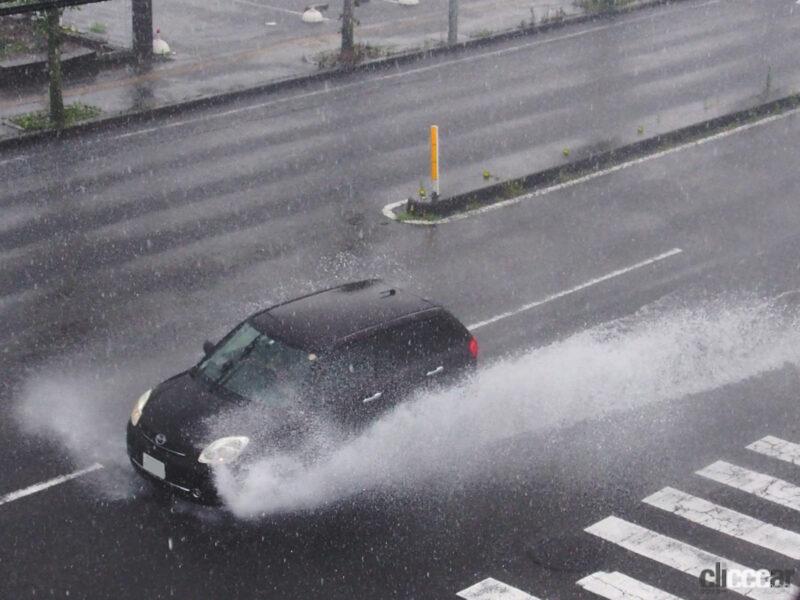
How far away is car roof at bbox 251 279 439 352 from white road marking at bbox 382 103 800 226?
21.1 ft

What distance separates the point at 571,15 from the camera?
3347 centimetres

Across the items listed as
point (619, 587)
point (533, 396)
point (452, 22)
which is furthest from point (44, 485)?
point (452, 22)

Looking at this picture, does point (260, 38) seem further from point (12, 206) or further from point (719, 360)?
point (719, 360)

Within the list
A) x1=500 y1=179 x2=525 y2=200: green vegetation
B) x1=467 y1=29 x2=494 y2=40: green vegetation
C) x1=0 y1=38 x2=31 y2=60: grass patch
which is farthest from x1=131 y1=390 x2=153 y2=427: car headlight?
x1=467 y1=29 x2=494 y2=40: green vegetation

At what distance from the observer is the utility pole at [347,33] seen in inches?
1168

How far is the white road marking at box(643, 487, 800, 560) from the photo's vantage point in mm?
12398

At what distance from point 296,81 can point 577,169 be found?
776 cm

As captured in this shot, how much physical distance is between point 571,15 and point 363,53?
20.7 ft

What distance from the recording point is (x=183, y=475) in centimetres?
1248

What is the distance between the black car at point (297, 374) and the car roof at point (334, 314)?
0.01 meters

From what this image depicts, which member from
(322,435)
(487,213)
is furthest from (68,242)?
(322,435)

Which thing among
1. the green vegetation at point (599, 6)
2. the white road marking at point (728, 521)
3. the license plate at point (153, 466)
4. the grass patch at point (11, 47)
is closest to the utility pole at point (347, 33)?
the grass patch at point (11, 47)

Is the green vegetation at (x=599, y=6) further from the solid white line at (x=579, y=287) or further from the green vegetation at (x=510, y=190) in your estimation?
the solid white line at (x=579, y=287)

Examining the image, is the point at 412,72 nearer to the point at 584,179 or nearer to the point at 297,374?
the point at 584,179
